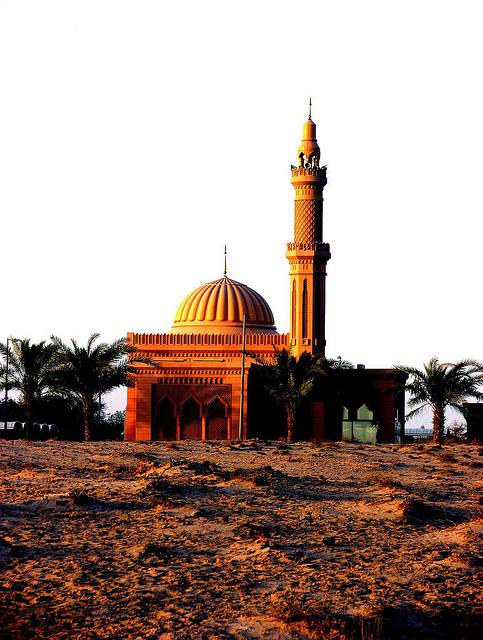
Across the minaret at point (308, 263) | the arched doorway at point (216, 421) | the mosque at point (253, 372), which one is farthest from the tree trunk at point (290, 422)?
the minaret at point (308, 263)

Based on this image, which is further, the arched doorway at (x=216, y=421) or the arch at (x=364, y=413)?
the arch at (x=364, y=413)

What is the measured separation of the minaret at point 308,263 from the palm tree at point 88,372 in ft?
42.7

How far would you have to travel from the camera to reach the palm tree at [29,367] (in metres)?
37.9

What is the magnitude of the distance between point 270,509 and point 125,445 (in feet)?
47.6

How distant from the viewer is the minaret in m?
49.0

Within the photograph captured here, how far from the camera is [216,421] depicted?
4447 centimetres

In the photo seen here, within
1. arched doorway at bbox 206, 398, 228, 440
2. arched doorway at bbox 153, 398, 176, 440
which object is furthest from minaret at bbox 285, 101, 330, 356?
arched doorway at bbox 153, 398, 176, 440

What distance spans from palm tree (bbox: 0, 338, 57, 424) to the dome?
1430 cm

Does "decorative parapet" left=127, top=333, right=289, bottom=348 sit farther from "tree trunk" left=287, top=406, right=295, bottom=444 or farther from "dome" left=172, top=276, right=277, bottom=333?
"tree trunk" left=287, top=406, right=295, bottom=444

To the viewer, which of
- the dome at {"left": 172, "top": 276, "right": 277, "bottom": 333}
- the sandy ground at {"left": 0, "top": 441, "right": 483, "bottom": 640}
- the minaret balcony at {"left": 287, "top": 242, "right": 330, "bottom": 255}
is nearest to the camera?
the sandy ground at {"left": 0, "top": 441, "right": 483, "bottom": 640}

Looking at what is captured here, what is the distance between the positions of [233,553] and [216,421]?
28528mm

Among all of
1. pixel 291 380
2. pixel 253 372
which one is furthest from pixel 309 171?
pixel 291 380

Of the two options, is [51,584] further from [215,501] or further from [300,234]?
[300,234]

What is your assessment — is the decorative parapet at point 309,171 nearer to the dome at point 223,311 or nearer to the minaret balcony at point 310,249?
the minaret balcony at point 310,249
